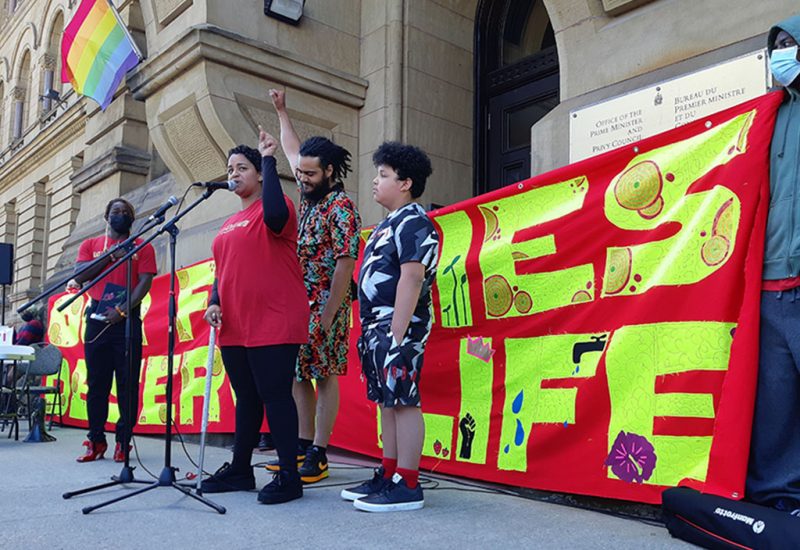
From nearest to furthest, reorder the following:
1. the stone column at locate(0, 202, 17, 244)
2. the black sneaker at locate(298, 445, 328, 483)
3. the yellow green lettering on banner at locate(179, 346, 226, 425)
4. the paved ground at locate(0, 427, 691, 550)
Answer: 1. the paved ground at locate(0, 427, 691, 550)
2. the black sneaker at locate(298, 445, 328, 483)
3. the yellow green lettering on banner at locate(179, 346, 226, 425)
4. the stone column at locate(0, 202, 17, 244)

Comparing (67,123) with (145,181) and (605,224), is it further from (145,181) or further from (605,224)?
(605,224)

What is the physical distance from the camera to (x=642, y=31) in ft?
16.3

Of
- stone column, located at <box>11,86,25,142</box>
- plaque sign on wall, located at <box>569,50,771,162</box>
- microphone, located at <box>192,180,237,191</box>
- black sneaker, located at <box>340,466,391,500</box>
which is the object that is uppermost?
stone column, located at <box>11,86,25,142</box>

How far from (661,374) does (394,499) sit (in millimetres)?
1314

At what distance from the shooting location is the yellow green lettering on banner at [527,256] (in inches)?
143

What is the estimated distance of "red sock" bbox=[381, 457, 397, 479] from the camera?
11.3 ft

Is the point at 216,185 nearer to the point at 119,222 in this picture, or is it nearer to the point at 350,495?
the point at 350,495

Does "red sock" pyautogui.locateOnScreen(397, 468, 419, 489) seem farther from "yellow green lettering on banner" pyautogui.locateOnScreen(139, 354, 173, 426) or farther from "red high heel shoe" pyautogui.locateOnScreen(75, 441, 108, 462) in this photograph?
"yellow green lettering on banner" pyautogui.locateOnScreen(139, 354, 173, 426)

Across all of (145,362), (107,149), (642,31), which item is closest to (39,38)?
(107,149)

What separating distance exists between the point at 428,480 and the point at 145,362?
418cm

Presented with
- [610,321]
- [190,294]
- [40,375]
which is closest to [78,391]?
[40,375]

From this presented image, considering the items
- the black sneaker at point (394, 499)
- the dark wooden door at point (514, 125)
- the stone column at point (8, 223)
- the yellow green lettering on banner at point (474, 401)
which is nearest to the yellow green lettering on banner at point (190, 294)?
the yellow green lettering on banner at point (474, 401)

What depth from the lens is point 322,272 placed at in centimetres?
397

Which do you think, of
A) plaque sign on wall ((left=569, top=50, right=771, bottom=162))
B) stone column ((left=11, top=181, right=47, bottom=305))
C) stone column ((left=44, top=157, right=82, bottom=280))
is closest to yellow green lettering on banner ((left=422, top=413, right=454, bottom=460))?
plaque sign on wall ((left=569, top=50, right=771, bottom=162))
